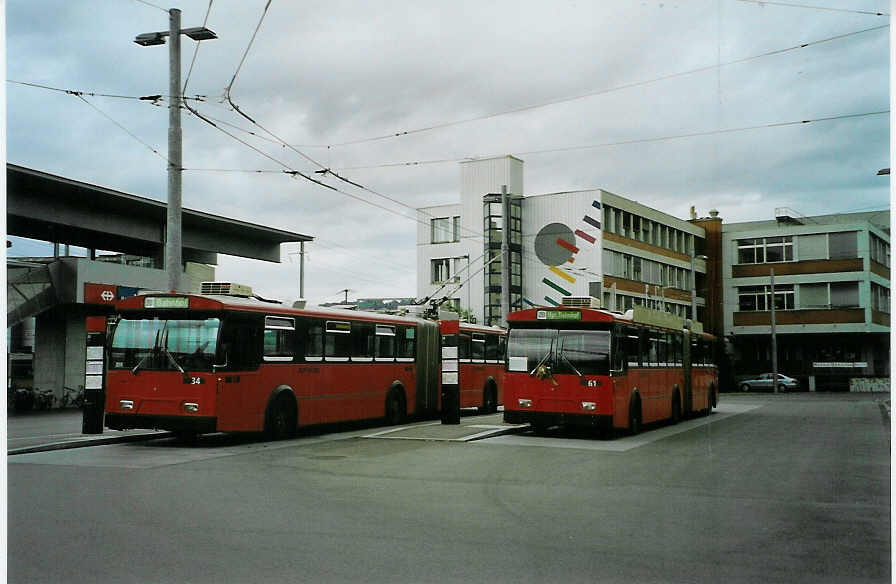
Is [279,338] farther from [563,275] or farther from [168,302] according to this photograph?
[563,275]

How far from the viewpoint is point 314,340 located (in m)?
19.9

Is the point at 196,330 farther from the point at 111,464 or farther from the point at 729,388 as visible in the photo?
the point at 729,388

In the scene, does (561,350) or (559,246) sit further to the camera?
(559,246)

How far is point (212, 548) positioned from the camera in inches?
304

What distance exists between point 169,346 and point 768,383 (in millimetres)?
53340

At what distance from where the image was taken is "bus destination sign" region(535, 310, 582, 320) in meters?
20.1

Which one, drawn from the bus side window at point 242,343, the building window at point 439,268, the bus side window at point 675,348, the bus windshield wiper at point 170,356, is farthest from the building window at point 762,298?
the bus windshield wiper at point 170,356

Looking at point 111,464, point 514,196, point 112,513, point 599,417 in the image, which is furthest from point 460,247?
point 112,513

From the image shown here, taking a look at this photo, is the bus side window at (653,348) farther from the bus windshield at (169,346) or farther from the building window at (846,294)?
the bus windshield at (169,346)

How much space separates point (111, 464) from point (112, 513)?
4965 mm

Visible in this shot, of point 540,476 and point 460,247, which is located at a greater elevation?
point 460,247

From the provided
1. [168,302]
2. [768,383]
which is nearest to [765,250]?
[768,383]

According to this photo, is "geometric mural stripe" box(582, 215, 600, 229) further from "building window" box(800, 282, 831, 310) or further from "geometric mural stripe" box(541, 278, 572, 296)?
"building window" box(800, 282, 831, 310)

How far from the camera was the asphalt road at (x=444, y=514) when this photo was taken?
718 cm
